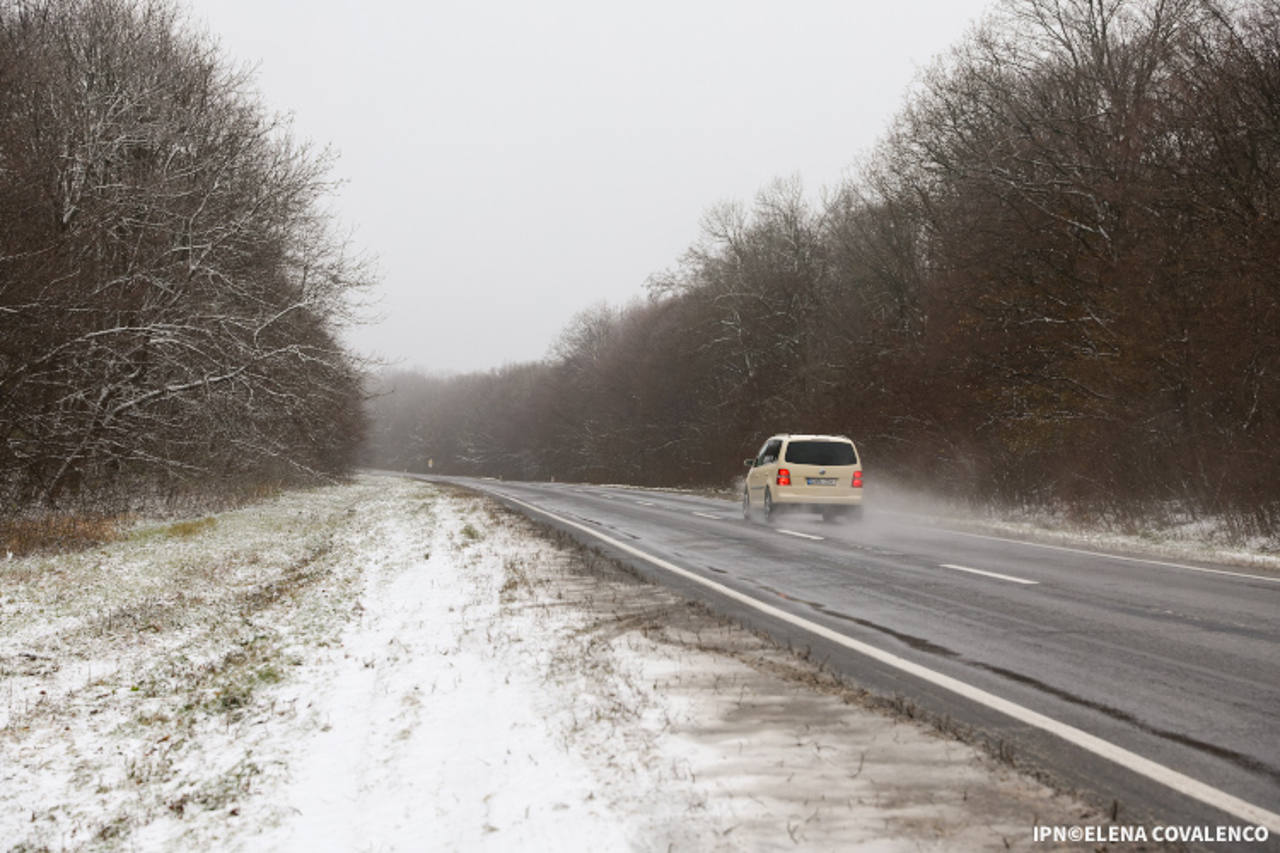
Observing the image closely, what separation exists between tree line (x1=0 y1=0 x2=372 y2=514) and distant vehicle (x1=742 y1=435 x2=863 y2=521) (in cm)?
990

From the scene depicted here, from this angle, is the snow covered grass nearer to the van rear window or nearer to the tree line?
the van rear window

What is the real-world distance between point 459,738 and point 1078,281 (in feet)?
68.1

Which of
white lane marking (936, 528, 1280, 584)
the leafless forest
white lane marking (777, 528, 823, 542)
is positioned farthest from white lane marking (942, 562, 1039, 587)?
the leafless forest

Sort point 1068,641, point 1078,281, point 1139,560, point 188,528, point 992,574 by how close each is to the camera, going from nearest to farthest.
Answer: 1. point 1068,641
2. point 992,574
3. point 1139,560
4. point 188,528
5. point 1078,281

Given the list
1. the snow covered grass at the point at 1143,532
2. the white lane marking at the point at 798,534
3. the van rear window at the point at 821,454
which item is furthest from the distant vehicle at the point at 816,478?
the snow covered grass at the point at 1143,532

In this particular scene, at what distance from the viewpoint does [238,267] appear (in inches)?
863

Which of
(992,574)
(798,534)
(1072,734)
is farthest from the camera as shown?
(798,534)

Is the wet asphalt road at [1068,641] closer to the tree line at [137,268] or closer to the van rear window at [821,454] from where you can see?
the van rear window at [821,454]

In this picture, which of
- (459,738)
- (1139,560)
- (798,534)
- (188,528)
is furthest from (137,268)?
(1139,560)

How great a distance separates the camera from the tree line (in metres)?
14.6

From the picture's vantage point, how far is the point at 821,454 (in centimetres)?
1870

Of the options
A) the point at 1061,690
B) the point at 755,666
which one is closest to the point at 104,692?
A: the point at 755,666

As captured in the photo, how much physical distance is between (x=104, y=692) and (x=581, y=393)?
71.1 metres

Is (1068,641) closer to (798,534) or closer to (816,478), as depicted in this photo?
(798,534)
